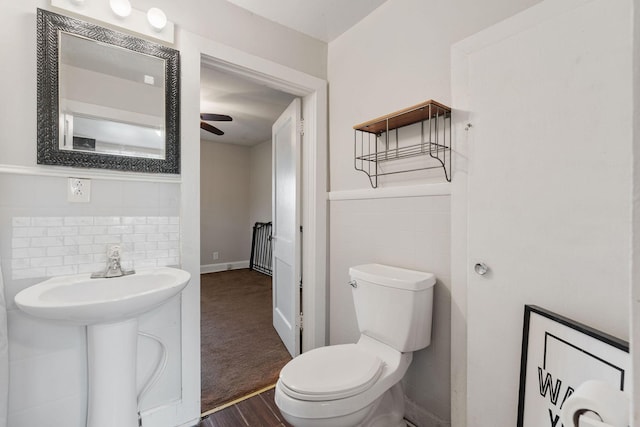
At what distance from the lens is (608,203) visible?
89 cm

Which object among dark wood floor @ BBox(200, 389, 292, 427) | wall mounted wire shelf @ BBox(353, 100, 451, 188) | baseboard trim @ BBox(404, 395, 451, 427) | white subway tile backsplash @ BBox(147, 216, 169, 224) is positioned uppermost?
wall mounted wire shelf @ BBox(353, 100, 451, 188)

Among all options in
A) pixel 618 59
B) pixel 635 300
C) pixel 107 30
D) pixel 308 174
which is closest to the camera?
pixel 635 300

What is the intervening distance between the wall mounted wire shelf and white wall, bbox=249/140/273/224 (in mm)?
3249

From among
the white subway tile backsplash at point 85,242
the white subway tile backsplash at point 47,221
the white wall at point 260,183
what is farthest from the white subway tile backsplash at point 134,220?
the white wall at point 260,183

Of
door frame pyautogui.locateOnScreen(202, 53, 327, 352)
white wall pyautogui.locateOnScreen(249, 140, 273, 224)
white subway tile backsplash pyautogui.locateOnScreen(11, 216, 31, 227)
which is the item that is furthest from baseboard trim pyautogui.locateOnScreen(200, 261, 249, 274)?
white subway tile backsplash pyautogui.locateOnScreen(11, 216, 31, 227)

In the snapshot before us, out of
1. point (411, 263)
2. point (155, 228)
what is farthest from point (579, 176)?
point (155, 228)

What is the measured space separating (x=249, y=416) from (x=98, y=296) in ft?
3.20

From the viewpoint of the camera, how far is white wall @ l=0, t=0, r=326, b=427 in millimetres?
1161

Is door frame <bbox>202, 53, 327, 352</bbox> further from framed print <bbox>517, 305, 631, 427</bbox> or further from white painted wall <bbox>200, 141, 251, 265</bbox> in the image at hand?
white painted wall <bbox>200, 141, 251, 265</bbox>

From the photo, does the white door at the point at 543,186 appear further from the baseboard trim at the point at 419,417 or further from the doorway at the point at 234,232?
the doorway at the point at 234,232

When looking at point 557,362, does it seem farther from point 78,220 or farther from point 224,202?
point 224,202

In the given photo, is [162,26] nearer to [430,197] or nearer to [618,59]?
[430,197]

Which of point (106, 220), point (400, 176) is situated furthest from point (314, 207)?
point (106, 220)

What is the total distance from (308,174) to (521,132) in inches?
50.3
